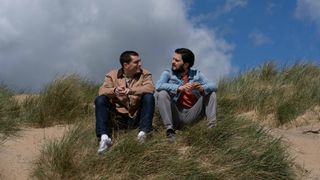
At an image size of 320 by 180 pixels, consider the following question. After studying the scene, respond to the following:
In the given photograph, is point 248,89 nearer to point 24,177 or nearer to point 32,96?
point 32,96

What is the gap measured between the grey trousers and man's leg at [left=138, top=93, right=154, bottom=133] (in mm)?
228

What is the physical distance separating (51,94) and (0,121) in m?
1.02

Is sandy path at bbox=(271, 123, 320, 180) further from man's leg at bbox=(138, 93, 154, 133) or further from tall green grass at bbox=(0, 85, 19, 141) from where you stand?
tall green grass at bbox=(0, 85, 19, 141)

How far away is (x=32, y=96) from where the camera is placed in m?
8.52

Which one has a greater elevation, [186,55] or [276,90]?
[186,55]

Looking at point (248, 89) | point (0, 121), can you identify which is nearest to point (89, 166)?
point (0, 121)

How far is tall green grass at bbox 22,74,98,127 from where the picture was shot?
25.2ft

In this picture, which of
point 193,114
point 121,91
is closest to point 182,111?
point 193,114

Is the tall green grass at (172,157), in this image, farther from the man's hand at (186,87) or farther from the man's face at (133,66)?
the man's face at (133,66)

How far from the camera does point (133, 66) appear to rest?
22.7 feet

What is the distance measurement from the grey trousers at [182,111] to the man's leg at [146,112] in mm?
228

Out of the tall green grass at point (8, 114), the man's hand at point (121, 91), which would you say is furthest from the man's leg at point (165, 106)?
the tall green grass at point (8, 114)

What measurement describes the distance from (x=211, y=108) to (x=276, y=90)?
3367 millimetres

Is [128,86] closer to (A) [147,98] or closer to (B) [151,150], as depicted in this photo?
(A) [147,98]
